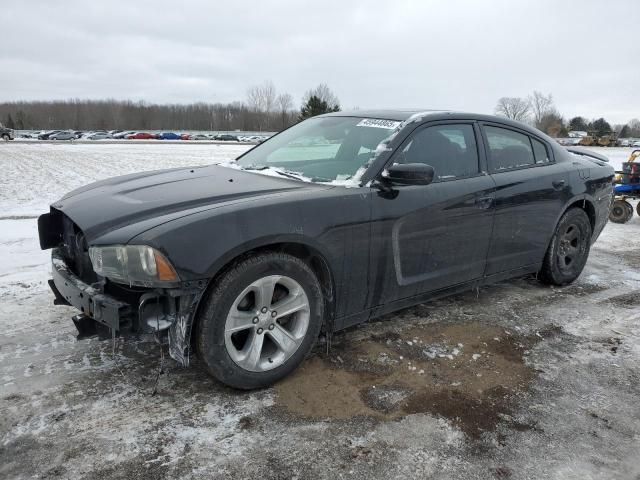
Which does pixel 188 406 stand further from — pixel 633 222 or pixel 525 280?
pixel 633 222

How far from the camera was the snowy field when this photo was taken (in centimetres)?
224

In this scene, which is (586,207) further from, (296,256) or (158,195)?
(158,195)

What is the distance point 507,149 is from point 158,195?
275 centimetres

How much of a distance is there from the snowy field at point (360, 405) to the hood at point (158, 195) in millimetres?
825

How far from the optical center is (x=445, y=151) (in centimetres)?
359

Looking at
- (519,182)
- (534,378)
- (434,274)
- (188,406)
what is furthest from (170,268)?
(519,182)

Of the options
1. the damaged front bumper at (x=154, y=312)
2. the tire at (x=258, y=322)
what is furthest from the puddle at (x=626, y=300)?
the damaged front bumper at (x=154, y=312)

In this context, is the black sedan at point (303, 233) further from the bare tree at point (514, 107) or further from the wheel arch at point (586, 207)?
the bare tree at point (514, 107)

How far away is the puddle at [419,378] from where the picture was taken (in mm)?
2664

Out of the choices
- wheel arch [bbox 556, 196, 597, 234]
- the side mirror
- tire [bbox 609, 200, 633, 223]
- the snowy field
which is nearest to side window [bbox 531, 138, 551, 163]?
wheel arch [bbox 556, 196, 597, 234]

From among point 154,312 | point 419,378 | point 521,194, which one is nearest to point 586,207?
point 521,194

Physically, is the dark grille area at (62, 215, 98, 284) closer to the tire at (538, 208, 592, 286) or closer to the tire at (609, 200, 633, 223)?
the tire at (538, 208, 592, 286)

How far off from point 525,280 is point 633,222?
493 cm

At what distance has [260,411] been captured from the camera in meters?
2.62
